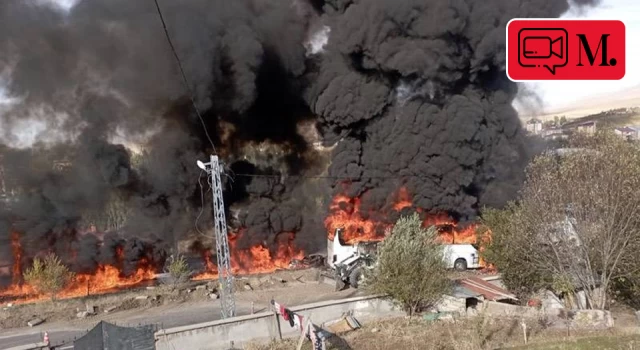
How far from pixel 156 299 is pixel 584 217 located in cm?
2241

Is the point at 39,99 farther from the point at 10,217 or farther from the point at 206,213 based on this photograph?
the point at 206,213

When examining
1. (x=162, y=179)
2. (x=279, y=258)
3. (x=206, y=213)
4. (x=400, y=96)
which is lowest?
(x=279, y=258)

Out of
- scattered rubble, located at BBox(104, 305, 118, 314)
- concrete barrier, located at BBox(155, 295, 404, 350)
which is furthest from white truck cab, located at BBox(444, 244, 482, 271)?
scattered rubble, located at BBox(104, 305, 118, 314)

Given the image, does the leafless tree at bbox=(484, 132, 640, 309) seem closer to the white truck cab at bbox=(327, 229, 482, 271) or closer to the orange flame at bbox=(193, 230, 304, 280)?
the white truck cab at bbox=(327, 229, 482, 271)

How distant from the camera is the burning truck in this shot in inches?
1284

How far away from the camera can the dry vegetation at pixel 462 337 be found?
696 inches

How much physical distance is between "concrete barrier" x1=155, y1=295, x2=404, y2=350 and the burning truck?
564 cm

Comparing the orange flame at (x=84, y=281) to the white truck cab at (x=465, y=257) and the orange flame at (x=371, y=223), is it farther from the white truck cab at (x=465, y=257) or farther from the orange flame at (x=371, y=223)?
the white truck cab at (x=465, y=257)

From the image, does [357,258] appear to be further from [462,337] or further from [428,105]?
[428,105]

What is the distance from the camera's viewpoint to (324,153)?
55594mm

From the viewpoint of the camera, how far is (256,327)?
23.2m

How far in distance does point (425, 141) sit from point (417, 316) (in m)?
21.4

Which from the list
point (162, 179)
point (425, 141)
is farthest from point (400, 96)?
point (162, 179)

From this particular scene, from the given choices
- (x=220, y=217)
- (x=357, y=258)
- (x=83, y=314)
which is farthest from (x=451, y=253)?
(x=83, y=314)
